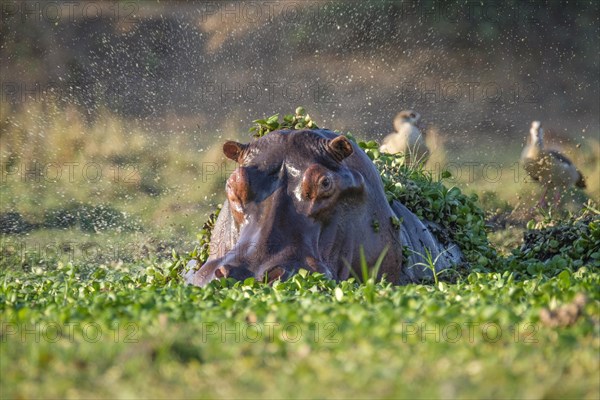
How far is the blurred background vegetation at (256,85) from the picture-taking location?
1612 cm

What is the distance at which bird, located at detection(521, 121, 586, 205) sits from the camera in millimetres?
14148

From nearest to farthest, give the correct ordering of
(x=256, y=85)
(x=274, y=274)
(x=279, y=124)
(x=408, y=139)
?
1. (x=274, y=274)
2. (x=279, y=124)
3. (x=408, y=139)
4. (x=256, y=85)

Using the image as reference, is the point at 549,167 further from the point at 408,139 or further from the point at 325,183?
the point at 325,183

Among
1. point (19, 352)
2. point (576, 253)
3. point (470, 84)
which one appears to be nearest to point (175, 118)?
point (470, 84)

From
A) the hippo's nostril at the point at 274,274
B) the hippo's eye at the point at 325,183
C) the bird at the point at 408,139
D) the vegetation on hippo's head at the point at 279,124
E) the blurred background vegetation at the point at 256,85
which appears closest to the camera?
the hippo's nostril at the point at 274,274

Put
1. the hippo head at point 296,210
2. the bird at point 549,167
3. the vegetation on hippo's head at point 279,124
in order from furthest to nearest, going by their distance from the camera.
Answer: the bird at point 549,167, the vegetation on hippo's head at point 279,124, the hippo head at point 296,210

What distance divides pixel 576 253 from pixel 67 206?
8.92m

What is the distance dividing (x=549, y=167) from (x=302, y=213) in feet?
29.9

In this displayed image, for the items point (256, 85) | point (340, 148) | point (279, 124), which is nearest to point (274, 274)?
point (340, 148)

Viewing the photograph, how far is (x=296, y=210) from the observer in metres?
5.68

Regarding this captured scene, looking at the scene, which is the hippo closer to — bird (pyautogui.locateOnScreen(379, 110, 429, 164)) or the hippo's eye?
the hippo's eye

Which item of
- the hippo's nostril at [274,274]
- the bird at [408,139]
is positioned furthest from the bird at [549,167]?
the hippo's nostril at [274,274]

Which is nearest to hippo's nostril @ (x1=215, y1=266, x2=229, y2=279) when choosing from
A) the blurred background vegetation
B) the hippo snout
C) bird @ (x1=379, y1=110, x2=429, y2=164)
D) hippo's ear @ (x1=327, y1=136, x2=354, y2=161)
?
the hippo snout

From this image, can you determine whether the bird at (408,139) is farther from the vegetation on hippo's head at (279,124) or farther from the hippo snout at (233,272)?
the hippo snout at (233,272)
